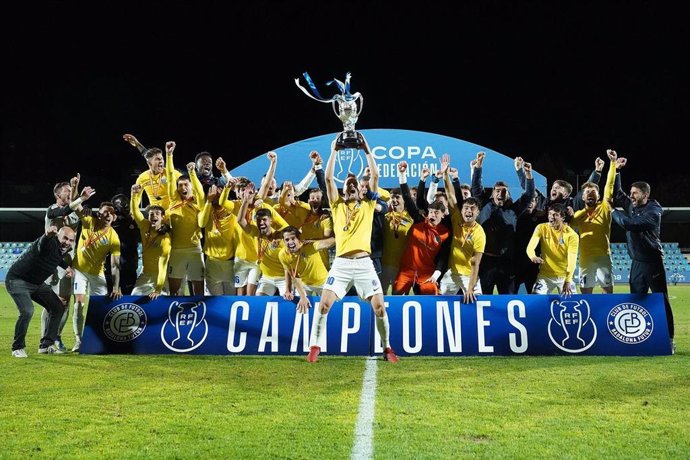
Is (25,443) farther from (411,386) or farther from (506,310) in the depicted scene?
(506,310)

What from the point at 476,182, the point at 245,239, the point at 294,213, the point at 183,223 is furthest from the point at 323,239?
the point at 476,182

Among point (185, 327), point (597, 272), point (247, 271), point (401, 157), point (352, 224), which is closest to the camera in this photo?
point (352, 224)

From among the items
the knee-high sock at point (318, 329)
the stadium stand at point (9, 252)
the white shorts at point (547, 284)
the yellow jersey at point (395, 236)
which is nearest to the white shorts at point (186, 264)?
the knee-high sock at point (318, 329)

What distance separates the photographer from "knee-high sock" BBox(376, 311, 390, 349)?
283 inches

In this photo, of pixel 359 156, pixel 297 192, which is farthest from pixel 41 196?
pixel 297 192

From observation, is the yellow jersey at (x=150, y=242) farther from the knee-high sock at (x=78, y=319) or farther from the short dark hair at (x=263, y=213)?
the short dark hair at (x=263, y=213)

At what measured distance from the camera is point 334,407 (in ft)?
16.9

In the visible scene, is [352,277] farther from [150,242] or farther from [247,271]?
[150,242]

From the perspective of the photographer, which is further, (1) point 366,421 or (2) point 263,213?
(2) point 263,213

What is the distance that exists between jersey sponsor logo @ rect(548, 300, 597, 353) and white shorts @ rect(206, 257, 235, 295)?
3895 mm

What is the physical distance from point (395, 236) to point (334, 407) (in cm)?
380

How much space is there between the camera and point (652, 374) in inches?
256

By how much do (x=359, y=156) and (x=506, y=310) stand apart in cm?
1754

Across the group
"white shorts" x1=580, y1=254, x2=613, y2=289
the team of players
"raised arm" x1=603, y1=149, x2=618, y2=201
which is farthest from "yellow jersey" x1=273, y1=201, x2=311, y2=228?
"raised arm" x1=603, y1=149, x2=618, y2=201
